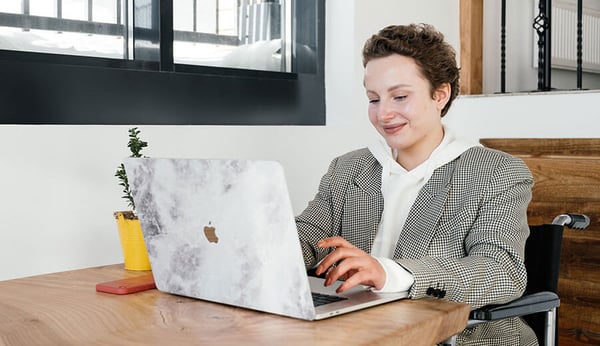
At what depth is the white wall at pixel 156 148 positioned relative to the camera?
2.08m

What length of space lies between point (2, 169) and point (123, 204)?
365 mm

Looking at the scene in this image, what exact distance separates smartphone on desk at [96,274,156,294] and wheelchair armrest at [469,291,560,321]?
0.65 m

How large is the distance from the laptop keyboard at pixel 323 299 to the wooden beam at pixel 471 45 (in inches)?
83.9

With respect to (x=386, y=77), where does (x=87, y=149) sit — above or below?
below

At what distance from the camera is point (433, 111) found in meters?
2.07

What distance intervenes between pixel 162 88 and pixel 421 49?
2.68 feet

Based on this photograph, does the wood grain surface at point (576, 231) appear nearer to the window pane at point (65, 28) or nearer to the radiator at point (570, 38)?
the radiator at point (570, 38)

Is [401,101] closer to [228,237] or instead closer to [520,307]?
[520,307]

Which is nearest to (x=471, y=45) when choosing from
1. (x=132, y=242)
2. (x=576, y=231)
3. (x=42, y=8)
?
(x=576, y=231)

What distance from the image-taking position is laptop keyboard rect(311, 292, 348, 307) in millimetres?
1512

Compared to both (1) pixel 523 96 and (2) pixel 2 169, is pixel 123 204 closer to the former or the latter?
(2) pixel 2 169

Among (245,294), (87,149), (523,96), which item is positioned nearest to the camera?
(245,294)

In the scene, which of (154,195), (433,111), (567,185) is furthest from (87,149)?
(567,185)

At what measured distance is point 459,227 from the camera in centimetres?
192
